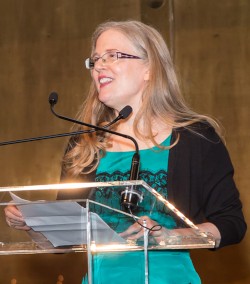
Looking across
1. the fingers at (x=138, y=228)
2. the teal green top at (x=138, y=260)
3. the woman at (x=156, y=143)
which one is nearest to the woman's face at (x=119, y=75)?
the woman at (x=156, y=143)

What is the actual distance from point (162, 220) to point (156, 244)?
3.4 inches

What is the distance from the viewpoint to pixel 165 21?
6.09 meters

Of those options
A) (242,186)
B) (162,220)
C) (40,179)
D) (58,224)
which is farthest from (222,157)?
(40,179)

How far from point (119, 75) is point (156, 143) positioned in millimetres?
342

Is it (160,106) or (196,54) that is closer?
(160,106)

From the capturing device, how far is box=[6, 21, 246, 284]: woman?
2.59m

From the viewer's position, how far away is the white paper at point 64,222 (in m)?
2.01

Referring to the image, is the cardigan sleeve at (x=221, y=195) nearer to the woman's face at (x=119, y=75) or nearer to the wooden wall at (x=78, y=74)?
the woman's face at (x=119, y=75)

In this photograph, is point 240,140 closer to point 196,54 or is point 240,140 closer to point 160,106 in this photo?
point 196,54

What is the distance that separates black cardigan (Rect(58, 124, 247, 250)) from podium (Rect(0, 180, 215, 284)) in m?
0.43

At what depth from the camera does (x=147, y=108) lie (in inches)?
114

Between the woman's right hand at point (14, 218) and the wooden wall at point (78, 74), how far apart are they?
3.61 metres

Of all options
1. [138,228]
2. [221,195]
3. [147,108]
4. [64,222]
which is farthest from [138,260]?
[147,108]

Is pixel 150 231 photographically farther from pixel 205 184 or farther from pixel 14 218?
pixel 205 184
